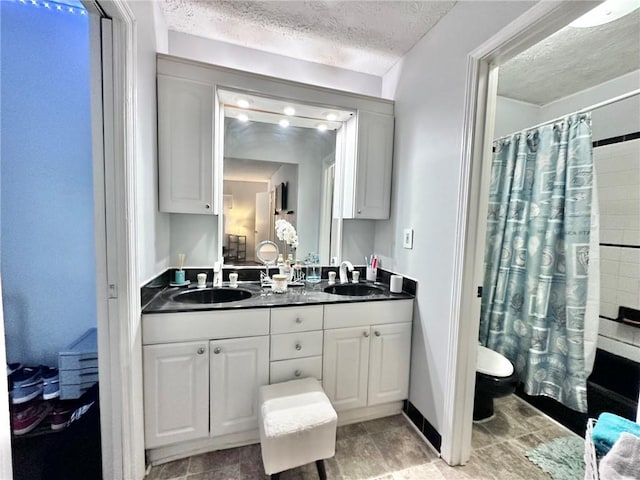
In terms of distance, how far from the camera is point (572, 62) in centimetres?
188

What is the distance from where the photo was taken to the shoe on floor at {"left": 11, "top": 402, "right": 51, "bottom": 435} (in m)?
1.11

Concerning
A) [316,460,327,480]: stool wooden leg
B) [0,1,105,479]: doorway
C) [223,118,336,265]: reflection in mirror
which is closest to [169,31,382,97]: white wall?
[223,118,336,265]: reflection in mirror

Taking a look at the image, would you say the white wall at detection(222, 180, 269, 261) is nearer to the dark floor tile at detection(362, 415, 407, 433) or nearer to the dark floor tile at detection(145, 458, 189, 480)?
the dark floor tile at detection(145, 458, 189, 480)

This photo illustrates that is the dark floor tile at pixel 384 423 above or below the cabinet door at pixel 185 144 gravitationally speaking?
below

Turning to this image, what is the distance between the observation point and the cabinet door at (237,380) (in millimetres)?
1462

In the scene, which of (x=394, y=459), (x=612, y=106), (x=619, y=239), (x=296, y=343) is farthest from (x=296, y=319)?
(x=612, y=106)

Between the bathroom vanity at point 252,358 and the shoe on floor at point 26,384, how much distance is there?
1.42 ft

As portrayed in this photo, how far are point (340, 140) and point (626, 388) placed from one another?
274 centimetres

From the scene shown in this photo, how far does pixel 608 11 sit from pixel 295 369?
96.1 inches

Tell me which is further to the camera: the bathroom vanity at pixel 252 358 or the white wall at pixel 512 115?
the white wall at pixel 512 115

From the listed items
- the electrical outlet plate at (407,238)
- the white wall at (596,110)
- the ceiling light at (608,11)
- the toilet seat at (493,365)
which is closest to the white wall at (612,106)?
the white wall at (596,110)

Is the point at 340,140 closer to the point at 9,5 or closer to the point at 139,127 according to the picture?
the point at 139,127

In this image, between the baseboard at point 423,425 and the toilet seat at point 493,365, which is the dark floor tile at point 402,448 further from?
the toilet seat at point 493,365

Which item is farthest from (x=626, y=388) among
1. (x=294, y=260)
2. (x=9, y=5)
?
(x=9, y=5)
